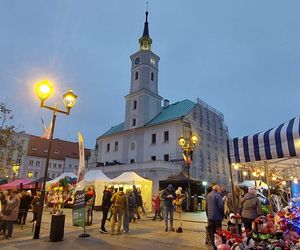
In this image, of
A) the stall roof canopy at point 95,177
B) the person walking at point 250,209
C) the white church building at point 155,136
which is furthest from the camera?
the white church building at point 155,136

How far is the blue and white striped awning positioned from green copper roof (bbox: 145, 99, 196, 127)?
96.5 ft

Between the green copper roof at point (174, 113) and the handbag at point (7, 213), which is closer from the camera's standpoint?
the handbag at point (7, 213)

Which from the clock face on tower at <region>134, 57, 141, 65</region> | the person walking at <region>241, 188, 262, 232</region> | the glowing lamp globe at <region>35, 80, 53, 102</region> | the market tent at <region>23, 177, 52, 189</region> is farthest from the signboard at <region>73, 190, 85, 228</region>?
the clock face on tower at <region>134, 57, 141, 65</region>

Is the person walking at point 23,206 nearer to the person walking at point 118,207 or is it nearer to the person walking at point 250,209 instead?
the person walking at point 118,207

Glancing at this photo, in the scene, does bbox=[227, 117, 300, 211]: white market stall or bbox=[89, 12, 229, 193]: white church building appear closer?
bbox=[227, 117, 300, 211]: white market stall

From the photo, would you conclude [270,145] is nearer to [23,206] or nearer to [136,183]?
[23,206]

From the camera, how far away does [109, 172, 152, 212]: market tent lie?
70.8ft

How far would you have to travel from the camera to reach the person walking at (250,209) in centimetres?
690

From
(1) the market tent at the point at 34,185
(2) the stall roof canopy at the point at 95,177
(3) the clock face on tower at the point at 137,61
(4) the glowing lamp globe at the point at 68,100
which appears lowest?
(1) the market tent at the point at 34,185

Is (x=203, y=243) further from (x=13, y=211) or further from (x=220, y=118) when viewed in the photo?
(x=220, y=118)

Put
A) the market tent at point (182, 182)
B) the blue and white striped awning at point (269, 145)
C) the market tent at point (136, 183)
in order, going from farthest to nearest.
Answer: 1. the market tent at point (182, 182)
2. the market tent at point (136, 183)
3. the blue and white striped awning at point (269, 145)

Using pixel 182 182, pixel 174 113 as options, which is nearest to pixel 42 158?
pixel 174 113

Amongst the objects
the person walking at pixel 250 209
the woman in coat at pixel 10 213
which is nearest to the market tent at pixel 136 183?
the woman in coat at pixel 10 213

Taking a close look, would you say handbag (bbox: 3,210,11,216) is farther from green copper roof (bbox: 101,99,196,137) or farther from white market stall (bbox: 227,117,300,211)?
green copper roof (bbox: 101,99,196,137)
